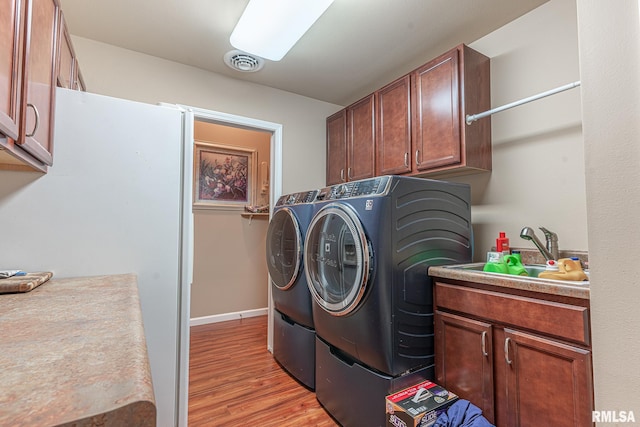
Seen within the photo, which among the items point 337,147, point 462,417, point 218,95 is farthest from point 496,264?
point 218,95

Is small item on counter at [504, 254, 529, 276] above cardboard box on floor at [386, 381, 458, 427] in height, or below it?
above

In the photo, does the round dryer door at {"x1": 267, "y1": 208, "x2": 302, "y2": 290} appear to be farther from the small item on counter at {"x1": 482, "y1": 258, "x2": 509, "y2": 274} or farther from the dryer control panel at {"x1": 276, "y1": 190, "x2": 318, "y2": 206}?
the small item on counter at {"x1": 482, "y1": 258, "x2": 509, "y2": 274}

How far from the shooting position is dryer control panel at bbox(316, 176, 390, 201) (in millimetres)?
1548

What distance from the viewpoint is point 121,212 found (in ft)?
4.36

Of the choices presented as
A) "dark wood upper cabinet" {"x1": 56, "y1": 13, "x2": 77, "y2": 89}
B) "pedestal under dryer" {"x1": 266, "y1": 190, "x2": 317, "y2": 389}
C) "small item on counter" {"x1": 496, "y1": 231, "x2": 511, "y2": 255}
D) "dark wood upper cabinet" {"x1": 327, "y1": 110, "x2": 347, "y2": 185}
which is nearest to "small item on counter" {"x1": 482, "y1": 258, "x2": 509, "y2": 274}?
"small item on counter" {"x1": 496, "y1": 231, "x2": 511, "y2": 255}

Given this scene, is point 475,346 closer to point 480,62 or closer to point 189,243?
point 189,243

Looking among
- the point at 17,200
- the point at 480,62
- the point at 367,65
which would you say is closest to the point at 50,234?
the point at 17,200

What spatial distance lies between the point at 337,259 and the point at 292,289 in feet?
2.15

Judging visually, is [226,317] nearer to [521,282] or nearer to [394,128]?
[394,128]

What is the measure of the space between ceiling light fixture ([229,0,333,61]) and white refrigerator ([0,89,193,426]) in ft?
2.26

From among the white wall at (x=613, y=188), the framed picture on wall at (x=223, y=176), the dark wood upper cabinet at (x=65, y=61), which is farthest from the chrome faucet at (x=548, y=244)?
the framed picture on wall at (x=223, y=176)

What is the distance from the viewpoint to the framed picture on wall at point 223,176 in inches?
139

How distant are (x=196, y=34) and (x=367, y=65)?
1299mm

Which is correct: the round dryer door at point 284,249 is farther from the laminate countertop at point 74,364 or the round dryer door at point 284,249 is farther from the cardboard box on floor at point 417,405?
Answer: the laminate countertop at point 74,364
